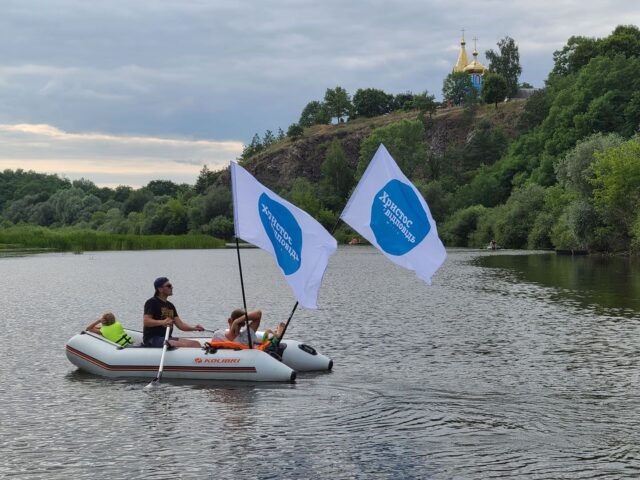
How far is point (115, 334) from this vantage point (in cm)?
2003

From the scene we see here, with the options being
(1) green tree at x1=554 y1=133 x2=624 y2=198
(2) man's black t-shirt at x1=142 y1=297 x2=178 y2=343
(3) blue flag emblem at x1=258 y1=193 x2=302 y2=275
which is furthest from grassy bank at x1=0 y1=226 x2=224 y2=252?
(3) blue flag emblem at x1=258 y1=193 x2=302 y2=275

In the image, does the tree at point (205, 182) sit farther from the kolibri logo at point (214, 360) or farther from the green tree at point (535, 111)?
the kolibri logo at point (214, 360)

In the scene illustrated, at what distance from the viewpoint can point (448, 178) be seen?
6230 inches

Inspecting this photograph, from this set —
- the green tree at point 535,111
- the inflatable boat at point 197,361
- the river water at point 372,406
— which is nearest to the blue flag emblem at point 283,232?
the inflatable boat at point 197,361

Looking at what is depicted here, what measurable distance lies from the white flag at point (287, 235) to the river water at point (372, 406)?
2.29 m

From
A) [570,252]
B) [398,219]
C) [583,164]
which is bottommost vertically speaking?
[570,252]

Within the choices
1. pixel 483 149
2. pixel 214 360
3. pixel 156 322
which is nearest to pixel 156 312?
pixel 156 322

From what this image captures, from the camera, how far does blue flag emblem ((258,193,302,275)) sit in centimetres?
1777

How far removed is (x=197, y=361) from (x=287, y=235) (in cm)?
332

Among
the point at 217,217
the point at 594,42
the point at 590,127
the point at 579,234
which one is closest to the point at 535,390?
the point at 579,234

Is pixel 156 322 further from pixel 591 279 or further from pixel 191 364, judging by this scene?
pixel 591 279

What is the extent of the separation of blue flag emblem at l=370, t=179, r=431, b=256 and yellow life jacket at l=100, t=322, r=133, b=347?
22.1ft

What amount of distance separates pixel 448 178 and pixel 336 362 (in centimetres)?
13966

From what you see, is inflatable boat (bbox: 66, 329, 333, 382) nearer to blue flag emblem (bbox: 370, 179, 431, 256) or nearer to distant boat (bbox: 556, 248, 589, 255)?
blue flag emblem (bbox: 370, 179, 431, 256)
